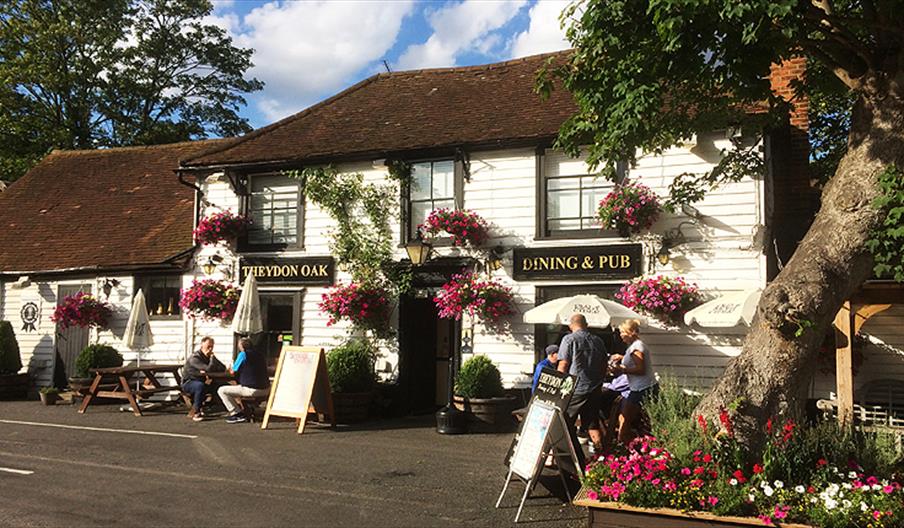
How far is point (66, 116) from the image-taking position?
93.9ft

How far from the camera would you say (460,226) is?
40.4 ft

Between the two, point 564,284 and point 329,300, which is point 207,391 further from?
point 564,284

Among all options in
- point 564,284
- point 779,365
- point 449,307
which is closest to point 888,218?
point 779,365

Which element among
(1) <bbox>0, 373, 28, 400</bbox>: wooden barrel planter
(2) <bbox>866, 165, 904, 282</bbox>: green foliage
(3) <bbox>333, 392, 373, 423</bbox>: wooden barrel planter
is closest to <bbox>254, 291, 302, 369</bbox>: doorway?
(3) <bbox>333, 392, 373, 423</bbox>: wooden barrel planter

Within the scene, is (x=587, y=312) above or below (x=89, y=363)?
above

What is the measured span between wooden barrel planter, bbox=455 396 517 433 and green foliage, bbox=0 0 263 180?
73.6 feet

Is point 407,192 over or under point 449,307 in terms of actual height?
over

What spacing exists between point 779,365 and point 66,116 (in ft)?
96.9

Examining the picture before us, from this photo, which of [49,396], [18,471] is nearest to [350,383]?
[18,471]

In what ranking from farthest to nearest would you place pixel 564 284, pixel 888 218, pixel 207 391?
pixel 207 391, pixel 564 284, pixel 888 218

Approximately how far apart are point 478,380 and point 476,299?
4.44 ft

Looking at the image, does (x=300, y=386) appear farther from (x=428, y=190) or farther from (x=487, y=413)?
(x=428, y=190)

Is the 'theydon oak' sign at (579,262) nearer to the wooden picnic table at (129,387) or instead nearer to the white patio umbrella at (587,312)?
the white patio umbrella at (587,312)

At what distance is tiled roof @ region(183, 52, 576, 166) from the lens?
13.1 metres
